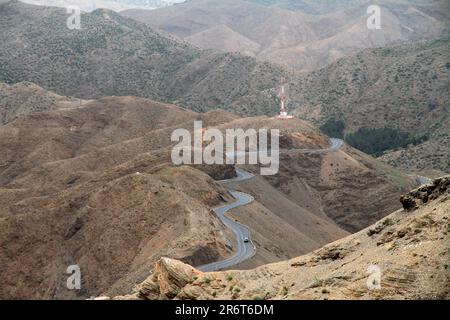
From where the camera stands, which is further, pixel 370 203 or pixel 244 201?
pixel 370 203

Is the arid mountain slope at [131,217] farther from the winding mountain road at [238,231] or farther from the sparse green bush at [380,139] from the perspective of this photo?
the sparse green bush at [380,139]

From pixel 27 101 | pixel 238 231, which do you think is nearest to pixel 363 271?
pixel 238 231

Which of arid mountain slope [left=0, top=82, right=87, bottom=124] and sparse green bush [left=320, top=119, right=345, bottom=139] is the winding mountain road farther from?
arid mountain slope [left=0, top=82, right=87, bottom=124]

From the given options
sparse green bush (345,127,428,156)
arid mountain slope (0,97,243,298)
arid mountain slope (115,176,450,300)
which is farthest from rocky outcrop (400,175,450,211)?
sparse green bush (345,127,428,156)

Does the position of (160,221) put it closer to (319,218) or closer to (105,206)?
(105,206)

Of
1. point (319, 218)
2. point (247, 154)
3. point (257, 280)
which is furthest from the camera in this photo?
point (247, 154)

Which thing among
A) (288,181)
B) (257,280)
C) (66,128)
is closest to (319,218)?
(288,181)

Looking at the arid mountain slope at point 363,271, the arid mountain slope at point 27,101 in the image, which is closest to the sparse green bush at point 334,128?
the arid mountain slope at point 27,101
